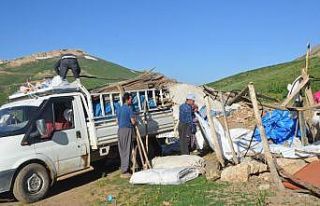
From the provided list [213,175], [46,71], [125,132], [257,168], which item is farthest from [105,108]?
[46,71]

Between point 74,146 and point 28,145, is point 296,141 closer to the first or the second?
point 74,146

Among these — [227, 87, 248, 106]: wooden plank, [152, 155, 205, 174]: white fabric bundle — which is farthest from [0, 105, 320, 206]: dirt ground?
[227, 87, 248, 106]: wooden plank

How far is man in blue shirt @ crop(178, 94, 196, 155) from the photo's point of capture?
1130cm

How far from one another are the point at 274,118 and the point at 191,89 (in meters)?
12.6

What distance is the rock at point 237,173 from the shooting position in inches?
323

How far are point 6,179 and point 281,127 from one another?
6.19 m

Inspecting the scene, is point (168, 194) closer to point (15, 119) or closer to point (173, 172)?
point (173, 172)

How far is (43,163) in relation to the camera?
349 inches

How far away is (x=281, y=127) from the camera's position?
1037 cm

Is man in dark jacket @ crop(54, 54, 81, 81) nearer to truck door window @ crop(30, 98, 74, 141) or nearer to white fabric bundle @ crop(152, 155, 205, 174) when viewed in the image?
truck door window @ crop(30, 98, 74, 141)

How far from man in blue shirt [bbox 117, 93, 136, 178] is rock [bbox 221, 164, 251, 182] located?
8.01 feet

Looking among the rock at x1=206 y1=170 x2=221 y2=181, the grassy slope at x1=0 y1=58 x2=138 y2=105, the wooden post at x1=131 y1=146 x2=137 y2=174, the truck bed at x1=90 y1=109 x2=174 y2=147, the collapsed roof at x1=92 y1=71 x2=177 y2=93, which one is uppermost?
the grassy slope at x1=0 y1=58 x2=138 y2=105

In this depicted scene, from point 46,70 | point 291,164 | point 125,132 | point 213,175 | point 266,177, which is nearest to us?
point 266,177

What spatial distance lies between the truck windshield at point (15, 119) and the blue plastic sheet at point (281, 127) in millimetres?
5482
